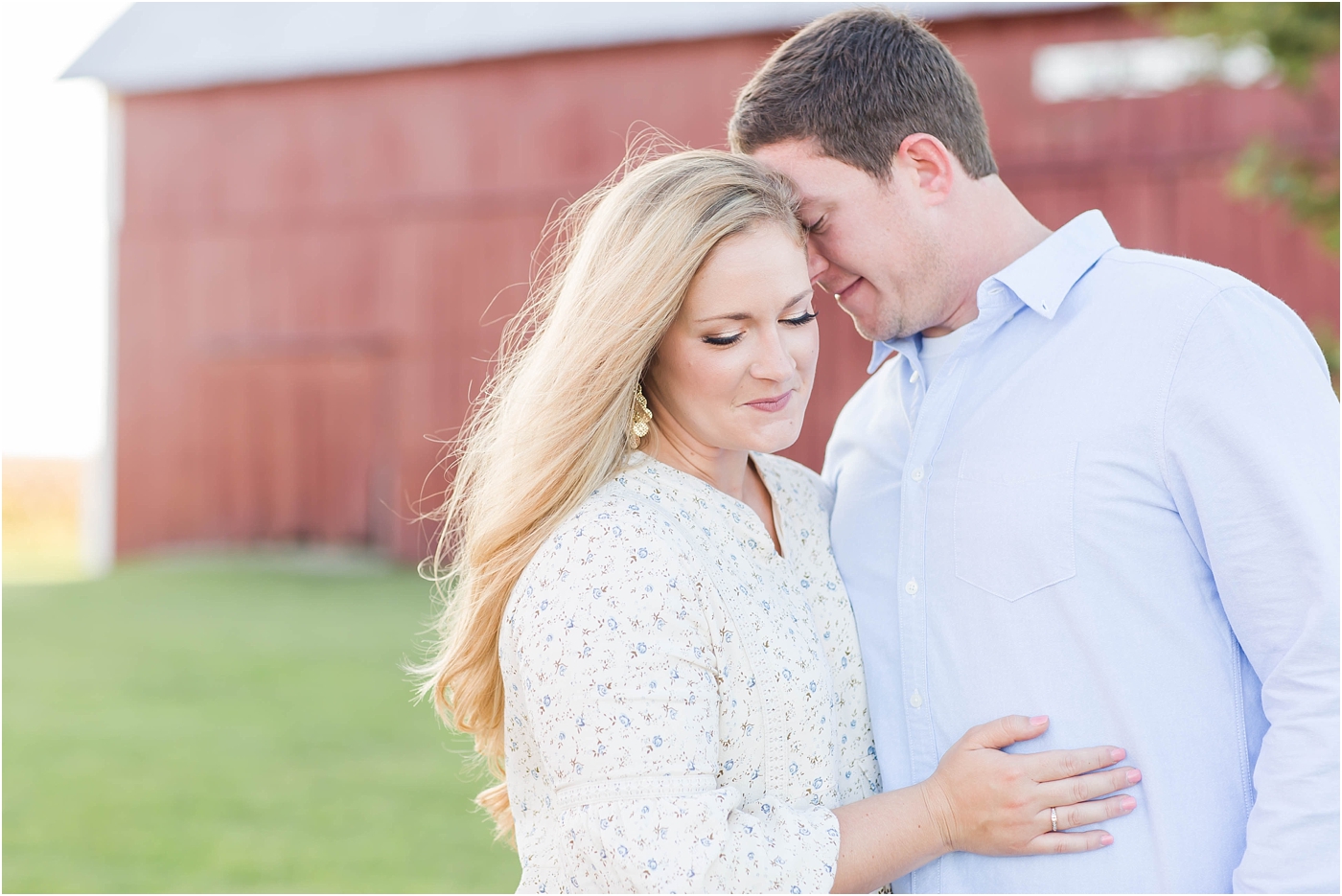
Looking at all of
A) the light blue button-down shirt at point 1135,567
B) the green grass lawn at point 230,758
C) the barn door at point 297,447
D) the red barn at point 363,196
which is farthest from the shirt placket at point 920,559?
the barn door at point 297,447

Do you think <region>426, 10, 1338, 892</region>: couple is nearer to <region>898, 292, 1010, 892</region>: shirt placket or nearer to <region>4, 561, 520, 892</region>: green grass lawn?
<region>898, 292, 1010, 892</region>: shirt placket

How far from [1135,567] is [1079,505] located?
138 mm

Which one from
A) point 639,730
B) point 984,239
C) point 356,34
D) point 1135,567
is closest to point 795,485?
point 984,239

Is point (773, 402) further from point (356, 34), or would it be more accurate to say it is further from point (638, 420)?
point (356, 34)

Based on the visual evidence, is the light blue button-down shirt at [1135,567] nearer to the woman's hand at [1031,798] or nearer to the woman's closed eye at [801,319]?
the woman's hand at [1031,798]

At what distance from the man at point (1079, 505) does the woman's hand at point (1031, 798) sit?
45 mm

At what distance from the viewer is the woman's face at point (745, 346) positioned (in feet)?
7.25

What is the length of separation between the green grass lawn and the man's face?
1622mm

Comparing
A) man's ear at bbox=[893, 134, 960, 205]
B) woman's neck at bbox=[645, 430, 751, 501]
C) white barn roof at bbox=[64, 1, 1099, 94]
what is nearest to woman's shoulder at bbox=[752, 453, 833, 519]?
woman's neck at bbox=[645, 430, 751, 501]

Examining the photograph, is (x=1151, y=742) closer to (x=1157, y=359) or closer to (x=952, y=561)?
(x=952, y=561)

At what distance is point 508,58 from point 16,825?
36.4ft

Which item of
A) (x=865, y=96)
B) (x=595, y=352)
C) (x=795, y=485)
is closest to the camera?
(x=595, y=352)

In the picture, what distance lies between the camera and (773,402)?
2.30m

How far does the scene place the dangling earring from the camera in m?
2.36
